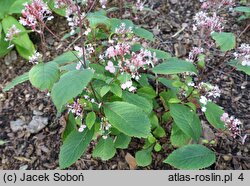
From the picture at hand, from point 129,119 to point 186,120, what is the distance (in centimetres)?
31

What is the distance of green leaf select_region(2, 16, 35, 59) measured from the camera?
2.76 metres

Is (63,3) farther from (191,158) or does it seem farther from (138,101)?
(191,158)

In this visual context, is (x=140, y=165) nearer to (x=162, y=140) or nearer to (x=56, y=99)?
(x=162, y=140)

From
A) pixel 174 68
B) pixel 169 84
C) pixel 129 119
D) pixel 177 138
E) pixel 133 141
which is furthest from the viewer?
pixel 133 141

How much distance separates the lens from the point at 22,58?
9.64 ft

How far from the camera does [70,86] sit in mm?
1429

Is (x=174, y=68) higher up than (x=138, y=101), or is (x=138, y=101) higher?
(x=174, y=68)

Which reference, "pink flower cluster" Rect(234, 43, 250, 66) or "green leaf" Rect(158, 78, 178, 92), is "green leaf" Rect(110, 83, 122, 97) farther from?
"pink flower cluster" Rect(234, 43, 250, 66)

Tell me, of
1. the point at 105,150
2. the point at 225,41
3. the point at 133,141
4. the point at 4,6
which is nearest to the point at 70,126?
the point at 105,150

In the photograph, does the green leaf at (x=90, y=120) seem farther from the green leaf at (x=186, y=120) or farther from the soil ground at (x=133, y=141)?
the soil ground at (x=133, y=141)

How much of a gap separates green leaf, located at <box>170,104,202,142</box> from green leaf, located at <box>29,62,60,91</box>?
60 cm

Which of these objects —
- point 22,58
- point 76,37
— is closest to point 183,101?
point 76,37

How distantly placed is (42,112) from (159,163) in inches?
36.3

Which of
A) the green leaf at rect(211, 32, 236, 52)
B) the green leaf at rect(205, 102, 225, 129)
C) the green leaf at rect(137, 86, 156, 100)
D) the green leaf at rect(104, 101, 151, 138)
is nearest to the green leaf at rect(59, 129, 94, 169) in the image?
the green leaf at rect(104, 101, 151, 138)
